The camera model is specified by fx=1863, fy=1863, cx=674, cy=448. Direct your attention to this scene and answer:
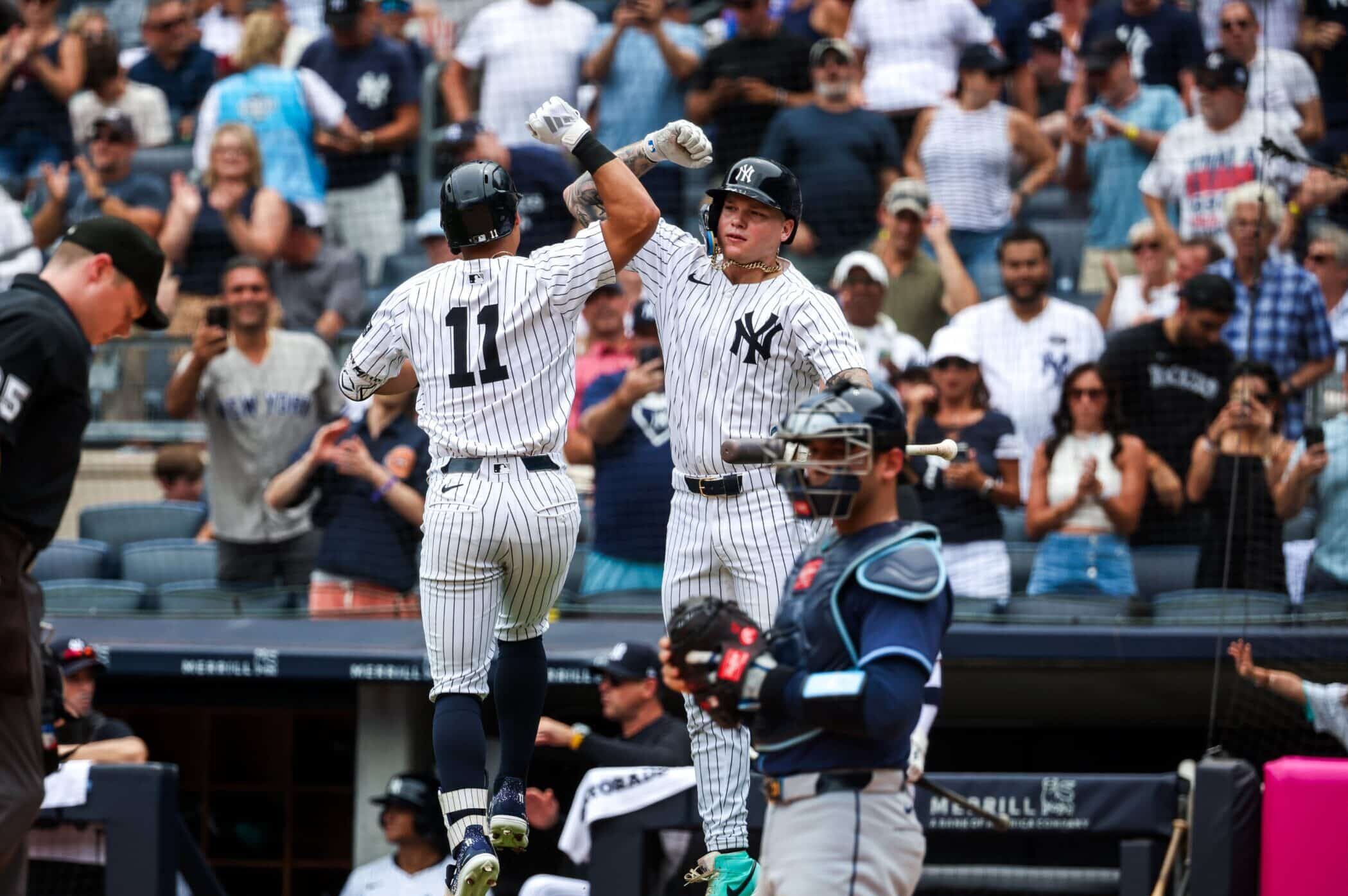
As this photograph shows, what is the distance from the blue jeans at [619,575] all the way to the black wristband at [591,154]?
3521 millimetres

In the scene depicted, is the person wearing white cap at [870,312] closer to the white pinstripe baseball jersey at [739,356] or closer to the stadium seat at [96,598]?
the white pinstripe baseball jersey at [739,356]

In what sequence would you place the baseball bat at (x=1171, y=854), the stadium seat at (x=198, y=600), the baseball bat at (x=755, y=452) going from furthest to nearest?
1. the stadium seat at (x=198, y=600)
2. the baseball bat at (x=1171, y=854)
3. the baseball bat at (x=755, y=452)

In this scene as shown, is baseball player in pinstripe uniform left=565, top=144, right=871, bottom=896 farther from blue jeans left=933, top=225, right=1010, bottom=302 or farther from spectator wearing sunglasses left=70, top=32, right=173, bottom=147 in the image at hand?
spectator wearing sunglasses left=70, top=32, right=173, bottom=147

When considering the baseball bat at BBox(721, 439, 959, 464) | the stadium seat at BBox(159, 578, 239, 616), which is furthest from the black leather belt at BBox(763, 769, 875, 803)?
the stadium seat at BBox(159, 578, 239, 616)

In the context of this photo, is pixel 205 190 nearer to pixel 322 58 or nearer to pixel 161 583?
pixel 322 58

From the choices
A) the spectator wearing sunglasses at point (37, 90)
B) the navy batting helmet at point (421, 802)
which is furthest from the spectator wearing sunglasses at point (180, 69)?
the navy batting helmet at point (421, 802)

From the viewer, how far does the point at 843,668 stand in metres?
3.85

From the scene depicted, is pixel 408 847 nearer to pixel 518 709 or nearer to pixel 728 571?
pixel 518 709

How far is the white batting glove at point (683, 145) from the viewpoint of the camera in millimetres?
5039

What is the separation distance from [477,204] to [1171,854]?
3.69 m

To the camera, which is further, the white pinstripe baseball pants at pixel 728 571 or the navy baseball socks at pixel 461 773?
the white pinstripe baseball pants at pixel 728 571

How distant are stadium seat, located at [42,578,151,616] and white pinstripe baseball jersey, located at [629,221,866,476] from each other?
4.49 meters

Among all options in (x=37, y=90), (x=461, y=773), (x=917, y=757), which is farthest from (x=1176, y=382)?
(x=37, y=90)

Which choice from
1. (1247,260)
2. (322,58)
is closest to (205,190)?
(322,58)
